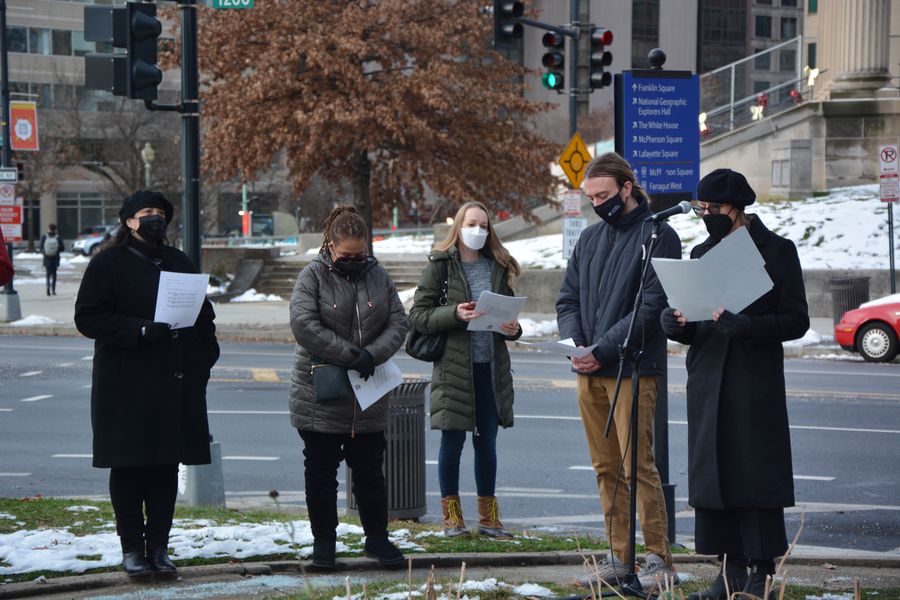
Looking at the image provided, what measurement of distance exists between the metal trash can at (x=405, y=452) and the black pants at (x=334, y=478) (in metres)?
1.52

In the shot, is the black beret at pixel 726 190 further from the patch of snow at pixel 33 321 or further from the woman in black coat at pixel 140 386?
the patch of snow at pixel 33 321

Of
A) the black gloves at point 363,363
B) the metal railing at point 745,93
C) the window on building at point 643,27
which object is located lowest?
the black gloves at point 363,363

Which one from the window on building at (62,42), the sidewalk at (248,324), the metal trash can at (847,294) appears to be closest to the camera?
the sidewalk at (248,324)

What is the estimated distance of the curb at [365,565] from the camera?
6.41 meters

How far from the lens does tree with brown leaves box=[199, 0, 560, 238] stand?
27.1 meters

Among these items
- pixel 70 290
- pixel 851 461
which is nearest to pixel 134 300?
pixel 851 461

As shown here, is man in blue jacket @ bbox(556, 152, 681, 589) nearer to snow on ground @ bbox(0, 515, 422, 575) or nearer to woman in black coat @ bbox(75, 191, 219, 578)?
snow on ground @ bbox(0, 515, 422, 575)

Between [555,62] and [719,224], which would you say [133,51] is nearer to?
[719,224]

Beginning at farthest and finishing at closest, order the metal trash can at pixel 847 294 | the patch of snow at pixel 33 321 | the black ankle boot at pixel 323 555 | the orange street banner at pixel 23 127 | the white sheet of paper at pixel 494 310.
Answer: the orange street banner at pixel 23 127 → the patch of snow at pixel 33 321 → the metal trash can at pixel 847 294 → the white sheet of paper at pixel 494 310 → the black ankle boot at pixel 323 555

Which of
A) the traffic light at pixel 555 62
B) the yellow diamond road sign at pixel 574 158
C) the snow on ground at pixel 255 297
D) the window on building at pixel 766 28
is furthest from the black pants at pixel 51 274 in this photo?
the window on building at pixel 766 28

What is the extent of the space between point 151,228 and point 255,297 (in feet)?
87.7

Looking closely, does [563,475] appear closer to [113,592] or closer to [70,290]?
[113,592]

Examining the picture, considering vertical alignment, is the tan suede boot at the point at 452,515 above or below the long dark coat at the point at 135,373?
below

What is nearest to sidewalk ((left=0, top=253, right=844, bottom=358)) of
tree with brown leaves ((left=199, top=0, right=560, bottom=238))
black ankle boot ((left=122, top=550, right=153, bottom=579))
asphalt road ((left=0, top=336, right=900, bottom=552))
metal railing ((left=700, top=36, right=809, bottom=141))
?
asphalt road ((left=0, top=336, right=900, bottom=552))
